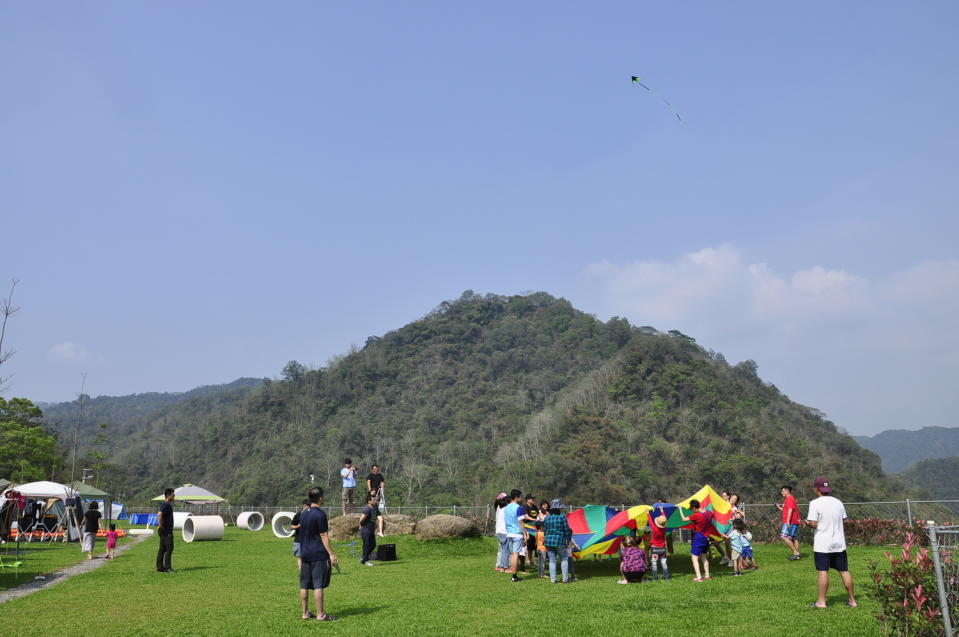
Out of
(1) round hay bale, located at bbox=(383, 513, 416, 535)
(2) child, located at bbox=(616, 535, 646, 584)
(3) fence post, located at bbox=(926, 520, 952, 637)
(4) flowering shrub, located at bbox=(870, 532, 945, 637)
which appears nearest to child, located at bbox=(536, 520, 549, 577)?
(2) child, located at bbox=(616, 535, 646, 584)

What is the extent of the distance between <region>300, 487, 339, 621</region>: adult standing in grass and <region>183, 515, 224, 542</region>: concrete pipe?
17689 millimetres

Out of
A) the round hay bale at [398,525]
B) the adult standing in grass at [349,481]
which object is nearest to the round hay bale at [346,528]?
the adult standing in grass at [349,481]

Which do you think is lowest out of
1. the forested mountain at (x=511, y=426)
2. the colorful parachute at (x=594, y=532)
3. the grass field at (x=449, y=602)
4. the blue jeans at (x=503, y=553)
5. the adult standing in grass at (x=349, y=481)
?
the grass field at (x=449, y=602)

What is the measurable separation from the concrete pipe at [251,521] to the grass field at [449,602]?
59.2 feet

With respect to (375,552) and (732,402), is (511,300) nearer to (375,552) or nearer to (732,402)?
(732,402)

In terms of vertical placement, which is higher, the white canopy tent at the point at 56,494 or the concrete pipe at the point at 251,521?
the white canopy tent at the point at 56,494

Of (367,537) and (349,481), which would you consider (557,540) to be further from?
(349,481)

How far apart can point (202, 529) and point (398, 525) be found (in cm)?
732

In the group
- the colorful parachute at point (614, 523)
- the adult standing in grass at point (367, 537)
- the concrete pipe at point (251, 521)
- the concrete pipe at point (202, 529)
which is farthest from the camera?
the concrete pipe at point (251, 521)

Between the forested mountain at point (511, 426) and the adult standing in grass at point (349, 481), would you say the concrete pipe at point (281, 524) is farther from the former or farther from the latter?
the forested mountain at point (511, 426)

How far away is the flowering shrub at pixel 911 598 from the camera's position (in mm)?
Answer: 6680

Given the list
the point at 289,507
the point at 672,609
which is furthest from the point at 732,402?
the point at 672,609

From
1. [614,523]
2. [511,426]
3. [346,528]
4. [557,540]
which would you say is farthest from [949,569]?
[511,426]

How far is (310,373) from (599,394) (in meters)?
55.2
